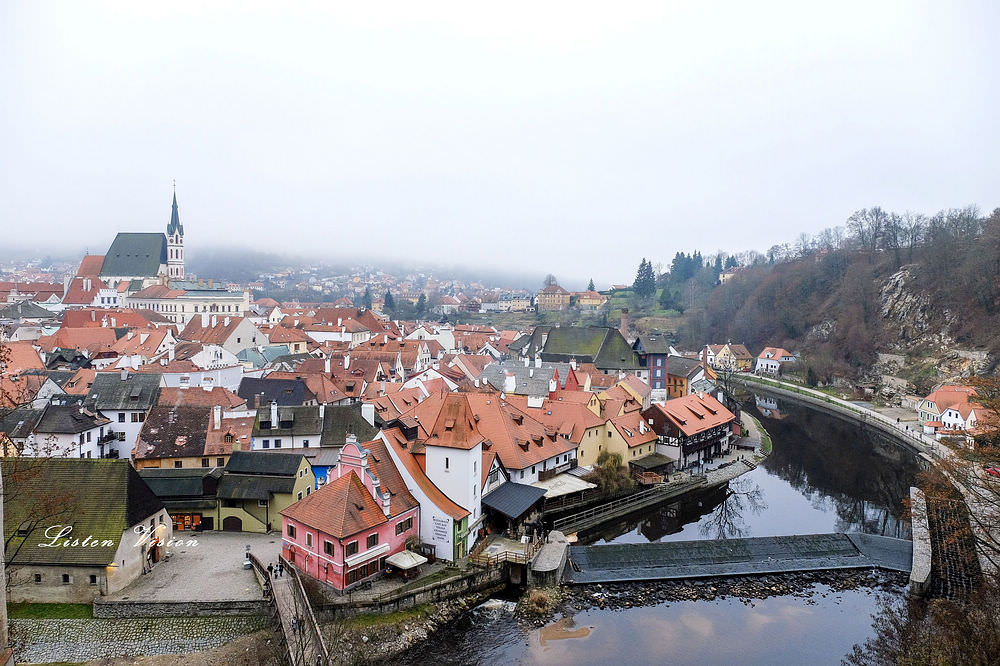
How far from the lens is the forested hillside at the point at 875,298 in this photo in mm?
70938

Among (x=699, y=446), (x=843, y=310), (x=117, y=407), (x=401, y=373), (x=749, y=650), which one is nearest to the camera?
(x=749, y=650)

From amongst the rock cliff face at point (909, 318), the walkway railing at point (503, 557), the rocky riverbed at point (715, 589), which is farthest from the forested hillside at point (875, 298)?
the walkway railing at point (503, 557)

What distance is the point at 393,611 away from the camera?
22859 millimetres

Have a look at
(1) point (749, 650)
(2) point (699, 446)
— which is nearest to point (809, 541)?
(1) point (749, 650)

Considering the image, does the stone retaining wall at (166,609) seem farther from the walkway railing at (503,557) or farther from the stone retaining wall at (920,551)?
the stone retaining wall at (920,551)

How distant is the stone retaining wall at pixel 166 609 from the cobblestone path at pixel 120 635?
6.6 inches

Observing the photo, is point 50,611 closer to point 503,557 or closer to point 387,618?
point 387,618

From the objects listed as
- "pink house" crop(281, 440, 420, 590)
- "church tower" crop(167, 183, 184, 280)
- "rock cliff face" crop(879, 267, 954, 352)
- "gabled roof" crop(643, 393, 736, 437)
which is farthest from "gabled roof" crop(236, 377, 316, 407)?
"church tower" crop(167, 183, 184, 280)

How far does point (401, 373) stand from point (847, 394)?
1931 inches

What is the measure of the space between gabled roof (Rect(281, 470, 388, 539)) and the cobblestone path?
11.9ft

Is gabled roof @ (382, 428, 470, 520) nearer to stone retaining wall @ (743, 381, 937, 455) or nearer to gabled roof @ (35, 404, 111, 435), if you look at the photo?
gabled roof @ (35, 404, 111, 435)

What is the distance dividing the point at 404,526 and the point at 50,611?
12020mm

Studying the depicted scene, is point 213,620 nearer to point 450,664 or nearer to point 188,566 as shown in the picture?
point 188,566

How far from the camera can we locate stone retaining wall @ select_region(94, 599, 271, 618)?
70.3ft
